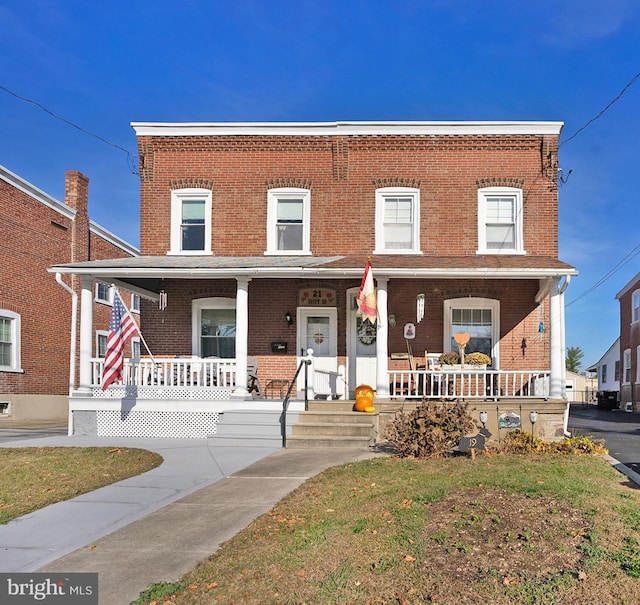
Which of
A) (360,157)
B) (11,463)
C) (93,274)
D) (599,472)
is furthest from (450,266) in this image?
(11,463)

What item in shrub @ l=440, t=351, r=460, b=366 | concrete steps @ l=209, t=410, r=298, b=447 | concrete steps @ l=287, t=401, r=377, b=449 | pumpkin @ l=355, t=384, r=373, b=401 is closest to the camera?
concrete steps @ l=287, t=401, r=377, b=449

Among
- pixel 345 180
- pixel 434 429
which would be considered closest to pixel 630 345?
pixel 345 180

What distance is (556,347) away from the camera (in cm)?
1367

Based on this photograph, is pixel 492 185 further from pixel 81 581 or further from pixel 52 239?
pixel 52 239

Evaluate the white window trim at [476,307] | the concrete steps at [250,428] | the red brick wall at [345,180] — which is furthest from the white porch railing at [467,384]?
the red brick wall at [345,180]

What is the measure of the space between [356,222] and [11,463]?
9447 mm

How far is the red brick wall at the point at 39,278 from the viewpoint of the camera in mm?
20734

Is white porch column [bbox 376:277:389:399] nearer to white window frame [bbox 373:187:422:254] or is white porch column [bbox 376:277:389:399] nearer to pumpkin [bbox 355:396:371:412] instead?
pumpkin [bbox 355:396:371:412]

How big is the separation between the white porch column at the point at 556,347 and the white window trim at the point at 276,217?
5.92m

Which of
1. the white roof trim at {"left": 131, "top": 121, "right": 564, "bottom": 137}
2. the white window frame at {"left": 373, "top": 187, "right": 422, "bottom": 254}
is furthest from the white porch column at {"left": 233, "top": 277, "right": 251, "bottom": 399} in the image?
the white roof trim at {"left": 131, "top": 121, "right": 564, "bottom": 137}

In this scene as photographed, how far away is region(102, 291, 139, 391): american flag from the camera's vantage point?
43.3 ft

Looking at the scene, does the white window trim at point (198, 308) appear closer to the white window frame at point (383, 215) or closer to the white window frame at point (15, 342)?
the white window frame at point (383, 215)

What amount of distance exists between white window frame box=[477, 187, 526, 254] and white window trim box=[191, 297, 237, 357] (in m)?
6.33

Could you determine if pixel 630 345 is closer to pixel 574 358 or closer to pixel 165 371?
pixel 165 371
